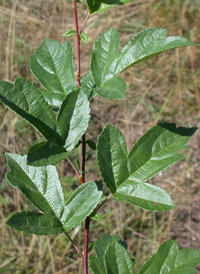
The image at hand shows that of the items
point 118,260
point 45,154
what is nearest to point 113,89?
point 45,154

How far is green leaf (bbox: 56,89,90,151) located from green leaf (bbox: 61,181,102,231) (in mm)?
140

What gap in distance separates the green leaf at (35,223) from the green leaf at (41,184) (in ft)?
0.07

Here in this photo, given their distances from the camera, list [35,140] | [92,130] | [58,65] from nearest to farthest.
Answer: [58,65]
[35,140]
[92,130]

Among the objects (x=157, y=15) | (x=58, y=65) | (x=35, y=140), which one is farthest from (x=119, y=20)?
(x=58, y=65)

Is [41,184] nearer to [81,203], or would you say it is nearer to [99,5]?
[81,203]

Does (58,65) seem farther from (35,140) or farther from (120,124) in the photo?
(120,124)

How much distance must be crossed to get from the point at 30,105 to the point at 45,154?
0.12 metres

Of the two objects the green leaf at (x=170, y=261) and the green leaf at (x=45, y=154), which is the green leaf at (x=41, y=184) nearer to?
the green leaf at (x=45, y=154)

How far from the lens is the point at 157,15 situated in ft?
13.5

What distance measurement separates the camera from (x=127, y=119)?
3.83 m

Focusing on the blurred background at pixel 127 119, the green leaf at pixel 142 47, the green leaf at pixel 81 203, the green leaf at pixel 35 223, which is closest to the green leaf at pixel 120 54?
the green leaf at pixel 142 47

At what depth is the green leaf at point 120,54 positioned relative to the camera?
2.18ft

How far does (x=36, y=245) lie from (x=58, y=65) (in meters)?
2.71

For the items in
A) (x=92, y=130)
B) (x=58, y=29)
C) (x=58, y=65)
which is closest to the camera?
(x=58, y=65)
